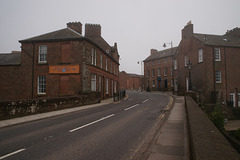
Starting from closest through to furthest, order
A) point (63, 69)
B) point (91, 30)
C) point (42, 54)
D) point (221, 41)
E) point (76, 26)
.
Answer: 1. point (63, 69)
2. point (42, 54)
3. point (76, 26)
4. point (221, 41)
5. point (91, 30)

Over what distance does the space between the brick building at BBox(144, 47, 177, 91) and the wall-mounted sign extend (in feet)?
98.5

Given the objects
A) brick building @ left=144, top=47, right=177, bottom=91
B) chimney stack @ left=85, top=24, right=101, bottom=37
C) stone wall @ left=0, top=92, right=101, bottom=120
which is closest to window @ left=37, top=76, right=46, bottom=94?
stone wall @ left=0, top=92, right=101, bottom=120

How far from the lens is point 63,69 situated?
18.4 m

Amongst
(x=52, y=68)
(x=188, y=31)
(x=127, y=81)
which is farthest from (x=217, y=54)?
(x=127, y=81)

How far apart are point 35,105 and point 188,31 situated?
27.9 meters

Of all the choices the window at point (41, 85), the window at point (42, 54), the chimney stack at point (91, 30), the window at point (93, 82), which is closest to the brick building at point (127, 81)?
the chimney stack at point (91, 30)

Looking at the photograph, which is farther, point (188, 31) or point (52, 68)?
point (188, 31)

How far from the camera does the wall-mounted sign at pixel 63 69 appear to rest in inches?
714

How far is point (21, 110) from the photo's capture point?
393 inches

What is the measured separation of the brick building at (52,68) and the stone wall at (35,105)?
2955 millimetres

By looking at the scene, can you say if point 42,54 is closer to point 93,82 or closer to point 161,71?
point 93,82

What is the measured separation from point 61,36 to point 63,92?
280 inches

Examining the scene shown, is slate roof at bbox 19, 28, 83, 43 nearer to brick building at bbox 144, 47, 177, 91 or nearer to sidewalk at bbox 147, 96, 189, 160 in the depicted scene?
sidewalk at bbox 147, 96, 189, 160

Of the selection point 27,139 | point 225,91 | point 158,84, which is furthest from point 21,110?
point 158,84
